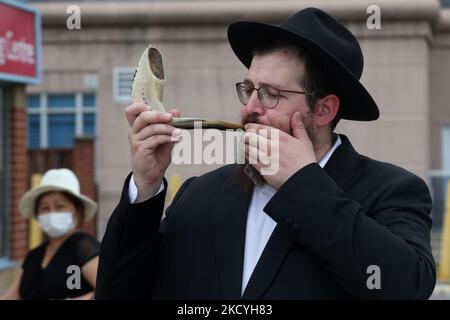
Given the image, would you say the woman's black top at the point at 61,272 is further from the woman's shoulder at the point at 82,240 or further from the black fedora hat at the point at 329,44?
the black fedora hat at the point at 329,44

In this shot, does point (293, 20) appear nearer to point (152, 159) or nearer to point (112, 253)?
point (152, 159)

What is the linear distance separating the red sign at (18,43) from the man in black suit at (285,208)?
5552 mm

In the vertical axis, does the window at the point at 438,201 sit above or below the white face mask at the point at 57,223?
below

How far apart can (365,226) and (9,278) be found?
6.62 m

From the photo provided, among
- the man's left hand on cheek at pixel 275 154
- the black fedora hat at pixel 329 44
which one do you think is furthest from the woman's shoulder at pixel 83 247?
the man's left hand on cheek at pixel 275 154

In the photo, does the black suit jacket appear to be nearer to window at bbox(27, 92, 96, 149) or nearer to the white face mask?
the white face mask

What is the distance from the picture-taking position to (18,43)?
751cm

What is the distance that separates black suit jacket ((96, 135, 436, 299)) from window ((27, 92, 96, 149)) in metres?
11.6

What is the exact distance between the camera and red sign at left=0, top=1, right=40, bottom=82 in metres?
7.30

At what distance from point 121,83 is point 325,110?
11.1 meters

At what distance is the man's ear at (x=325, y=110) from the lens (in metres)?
2.09

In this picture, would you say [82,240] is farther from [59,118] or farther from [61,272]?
[59,118]

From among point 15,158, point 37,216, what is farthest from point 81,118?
point 37,216

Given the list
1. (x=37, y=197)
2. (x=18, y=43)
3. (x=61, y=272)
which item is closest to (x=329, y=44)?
(x=61, y=272)
